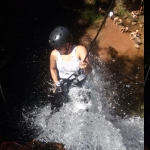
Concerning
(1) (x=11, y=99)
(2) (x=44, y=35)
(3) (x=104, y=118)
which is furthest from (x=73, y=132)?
(2) (x=44, y=35)

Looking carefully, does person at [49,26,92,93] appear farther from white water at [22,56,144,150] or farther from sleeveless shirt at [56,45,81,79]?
white water at [22,56,144,150]

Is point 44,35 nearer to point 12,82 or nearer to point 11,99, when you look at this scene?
point 12,82

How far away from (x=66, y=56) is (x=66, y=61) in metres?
0.08

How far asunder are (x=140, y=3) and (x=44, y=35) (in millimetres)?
3009

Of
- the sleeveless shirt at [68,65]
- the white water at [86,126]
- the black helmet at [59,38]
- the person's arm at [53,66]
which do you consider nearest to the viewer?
the black helmet at [59,38]

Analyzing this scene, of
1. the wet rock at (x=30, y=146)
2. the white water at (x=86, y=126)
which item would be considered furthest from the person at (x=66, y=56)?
the wet rock at (x=30, y=146)

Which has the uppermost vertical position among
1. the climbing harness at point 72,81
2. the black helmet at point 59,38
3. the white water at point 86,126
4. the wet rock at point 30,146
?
the black helmet at point 59,38

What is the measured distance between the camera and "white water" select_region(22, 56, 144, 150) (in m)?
4.66

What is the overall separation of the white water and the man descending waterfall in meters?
0.42

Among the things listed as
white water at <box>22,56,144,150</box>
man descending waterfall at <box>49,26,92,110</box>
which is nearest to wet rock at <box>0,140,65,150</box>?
white water at <box>22,56,144,150</box>

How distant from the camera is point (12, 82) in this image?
17.3 feet

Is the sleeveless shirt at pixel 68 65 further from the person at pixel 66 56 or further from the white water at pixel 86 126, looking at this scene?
the white water at pixel 86 126

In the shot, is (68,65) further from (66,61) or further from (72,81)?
(72,81)

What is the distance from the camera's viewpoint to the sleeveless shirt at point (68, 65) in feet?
12.7
